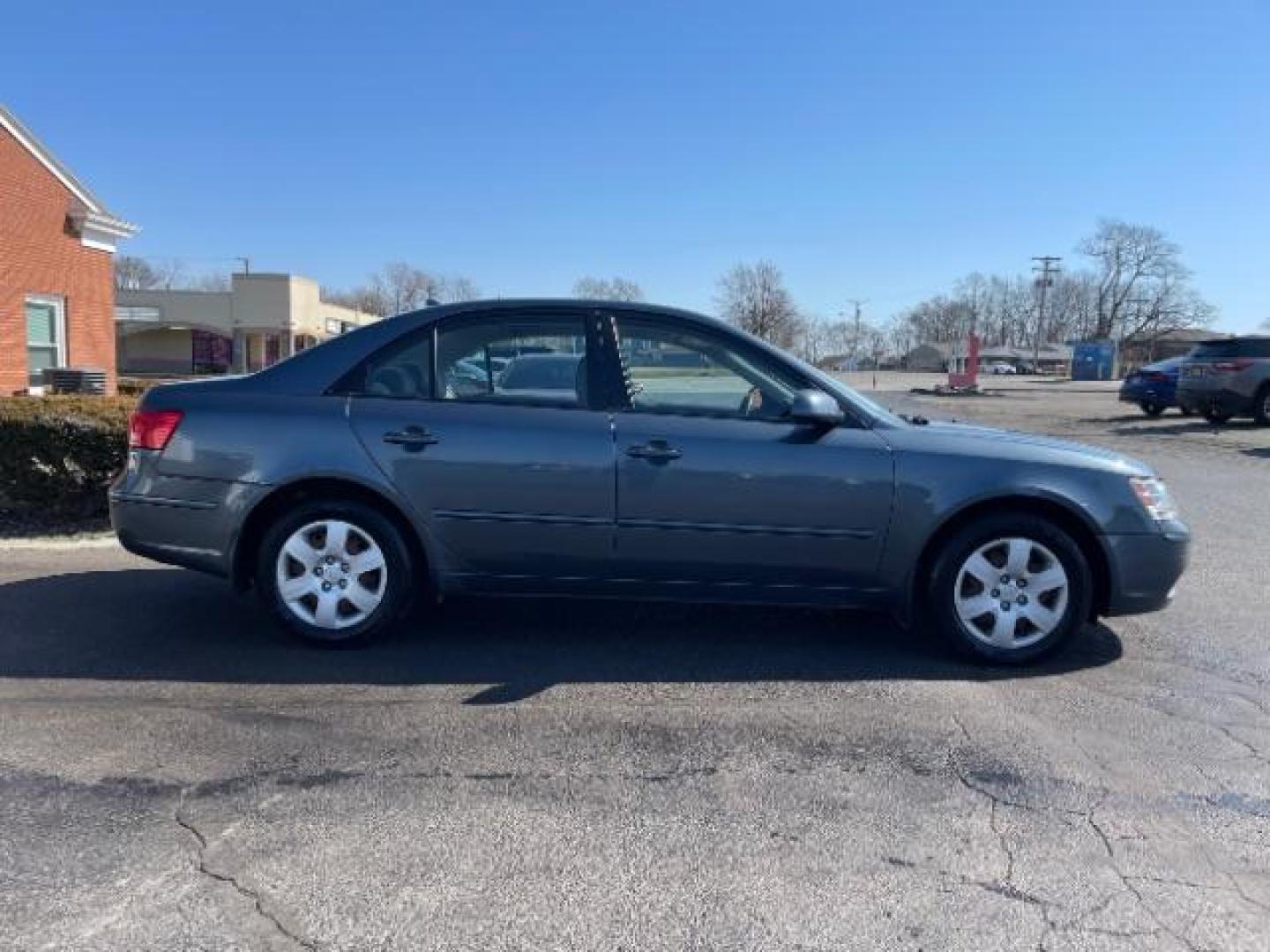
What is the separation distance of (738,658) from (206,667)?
96.9 inches

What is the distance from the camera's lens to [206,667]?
4.52m

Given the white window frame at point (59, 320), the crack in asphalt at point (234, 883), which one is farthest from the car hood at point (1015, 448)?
the white window frame at point (59, 320)

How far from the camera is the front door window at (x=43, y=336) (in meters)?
18.2

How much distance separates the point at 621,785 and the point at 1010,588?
2.24m

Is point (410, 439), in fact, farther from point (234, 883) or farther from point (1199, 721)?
point (1199, 721)

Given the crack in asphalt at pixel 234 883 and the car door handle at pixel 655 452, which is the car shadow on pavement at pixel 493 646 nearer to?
the car door handle at pixel 655 452

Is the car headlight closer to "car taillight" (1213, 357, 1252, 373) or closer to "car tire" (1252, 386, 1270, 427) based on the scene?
"car taillight" (1213, 357, 1252, 373)

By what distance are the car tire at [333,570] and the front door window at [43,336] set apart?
53.7 ft

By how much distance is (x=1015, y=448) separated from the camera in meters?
4.70

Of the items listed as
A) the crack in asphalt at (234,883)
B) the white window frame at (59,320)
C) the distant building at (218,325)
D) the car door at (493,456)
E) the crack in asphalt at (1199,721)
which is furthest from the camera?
the distant building at (218,325)

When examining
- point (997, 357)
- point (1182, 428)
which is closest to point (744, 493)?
point (1182, 428)

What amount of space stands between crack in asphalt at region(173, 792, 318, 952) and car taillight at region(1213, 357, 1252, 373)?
69.2 ft

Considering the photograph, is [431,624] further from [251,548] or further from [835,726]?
[835,726]

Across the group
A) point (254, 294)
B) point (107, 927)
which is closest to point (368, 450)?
point (107, 927)
